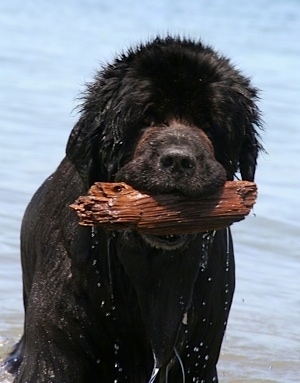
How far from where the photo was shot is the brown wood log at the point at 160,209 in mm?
4699

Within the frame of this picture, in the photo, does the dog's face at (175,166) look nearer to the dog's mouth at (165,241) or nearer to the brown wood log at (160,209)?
the brown wood log at (160,209)

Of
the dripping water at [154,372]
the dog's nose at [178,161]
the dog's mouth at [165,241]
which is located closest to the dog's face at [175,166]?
the dog's nose at [178,161]

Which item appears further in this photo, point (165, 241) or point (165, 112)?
point (165, 112)

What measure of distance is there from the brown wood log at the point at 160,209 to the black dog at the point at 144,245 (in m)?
0.05

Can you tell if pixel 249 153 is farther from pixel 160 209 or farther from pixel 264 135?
pixel 264 135

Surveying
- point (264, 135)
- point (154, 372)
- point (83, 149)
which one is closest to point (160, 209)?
point (83, 149)

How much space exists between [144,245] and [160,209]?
236 millimetres

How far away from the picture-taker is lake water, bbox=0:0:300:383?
799cm

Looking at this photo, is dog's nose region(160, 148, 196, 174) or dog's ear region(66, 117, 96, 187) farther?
dog's ear region(66, 117, 96, 187)

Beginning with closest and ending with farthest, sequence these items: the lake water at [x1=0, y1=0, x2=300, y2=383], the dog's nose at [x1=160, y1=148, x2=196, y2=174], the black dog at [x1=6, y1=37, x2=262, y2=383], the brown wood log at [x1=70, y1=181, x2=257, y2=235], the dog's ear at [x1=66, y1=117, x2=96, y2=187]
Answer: the dog's nose at [x1=160, y1=148, x2=196, y2=174] < the brown wood log at [x1=70, y1=181, x2=257, y2=235] < the black dog at [x1=6, y1=37, x2=262, y2=383] < the dog's ear at [x1=66, y1=117, x2=96, y2=187] < the lake water at [x1=0, y1=0, x2=300, y2=383]

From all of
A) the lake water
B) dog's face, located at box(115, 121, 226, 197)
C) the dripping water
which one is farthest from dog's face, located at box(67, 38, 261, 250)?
the lake water

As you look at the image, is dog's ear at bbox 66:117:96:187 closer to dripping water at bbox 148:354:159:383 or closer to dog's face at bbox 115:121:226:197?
dog's face at bbox 115:121:226:197

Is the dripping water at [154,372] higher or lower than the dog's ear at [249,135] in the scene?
lower

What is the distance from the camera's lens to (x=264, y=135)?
13461 mm
